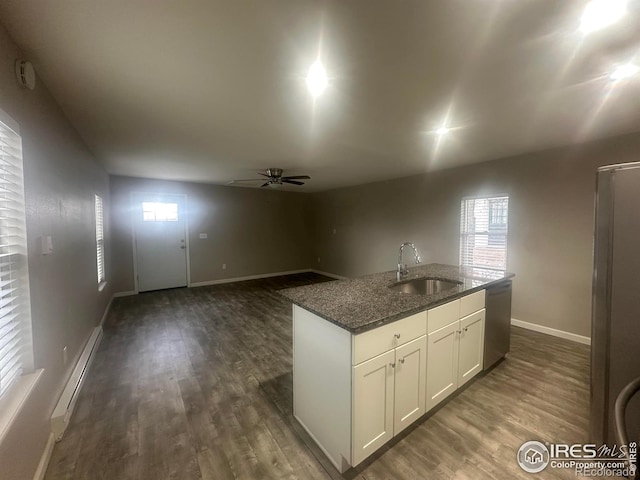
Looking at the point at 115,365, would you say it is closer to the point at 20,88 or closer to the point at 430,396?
Result: the point at 20,88

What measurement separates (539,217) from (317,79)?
335 cm

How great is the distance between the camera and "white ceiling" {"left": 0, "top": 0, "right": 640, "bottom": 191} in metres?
1.17

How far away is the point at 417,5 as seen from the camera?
43.8 inches

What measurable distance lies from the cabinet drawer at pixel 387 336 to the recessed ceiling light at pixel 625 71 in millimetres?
1916

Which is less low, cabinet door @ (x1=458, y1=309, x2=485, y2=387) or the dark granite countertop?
the dark granite countertop

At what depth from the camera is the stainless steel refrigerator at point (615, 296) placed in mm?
1340

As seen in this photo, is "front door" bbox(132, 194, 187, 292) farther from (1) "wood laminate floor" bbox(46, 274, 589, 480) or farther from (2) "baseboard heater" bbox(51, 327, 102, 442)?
(2) "baseboard heater" bbox(51, 327, 102, 442)

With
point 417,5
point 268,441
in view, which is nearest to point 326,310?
point 268,441

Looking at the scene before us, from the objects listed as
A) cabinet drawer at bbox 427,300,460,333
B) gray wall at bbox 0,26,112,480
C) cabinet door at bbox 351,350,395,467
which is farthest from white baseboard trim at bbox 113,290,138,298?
cabinet drawer at bbox 427,300,460,333

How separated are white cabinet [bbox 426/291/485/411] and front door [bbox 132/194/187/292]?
548 centimetres

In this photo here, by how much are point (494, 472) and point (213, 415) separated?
1853 millimetres

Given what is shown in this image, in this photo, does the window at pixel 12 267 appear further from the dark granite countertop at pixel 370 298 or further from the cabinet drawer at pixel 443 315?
the cabinet drawer at pixel 443 315

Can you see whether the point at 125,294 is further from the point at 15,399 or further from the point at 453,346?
the point at 453,346

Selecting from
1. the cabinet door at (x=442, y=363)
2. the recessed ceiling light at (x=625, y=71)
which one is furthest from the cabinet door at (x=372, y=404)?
the recessed ceiling light at (x=625, y=71)
